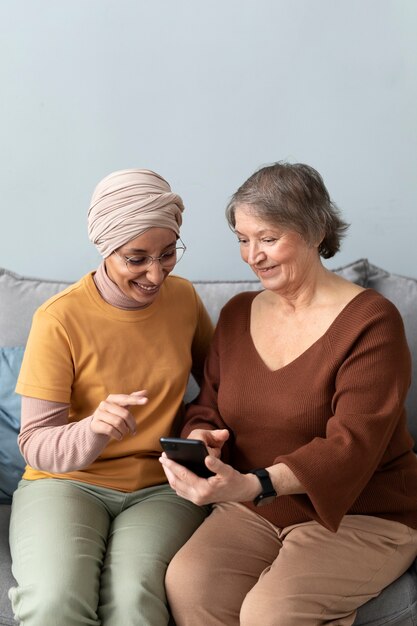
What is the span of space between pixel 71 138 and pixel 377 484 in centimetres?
138

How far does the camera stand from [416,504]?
2090 millimetres

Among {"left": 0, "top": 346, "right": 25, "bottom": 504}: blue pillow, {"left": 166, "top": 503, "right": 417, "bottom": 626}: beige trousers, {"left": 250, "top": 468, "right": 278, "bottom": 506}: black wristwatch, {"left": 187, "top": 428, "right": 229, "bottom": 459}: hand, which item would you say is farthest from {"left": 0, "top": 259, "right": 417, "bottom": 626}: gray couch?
{"left": 250, "top": 468, "right": 278, "bottom": 506}: black wristwatch

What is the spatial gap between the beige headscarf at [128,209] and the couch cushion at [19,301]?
48 centimetres

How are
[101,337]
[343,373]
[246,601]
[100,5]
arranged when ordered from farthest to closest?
[100,5] → [101,337] → [343,373] → [246,601]

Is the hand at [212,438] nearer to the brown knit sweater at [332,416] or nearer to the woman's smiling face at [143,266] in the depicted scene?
the brown knit sweater at [332,416]

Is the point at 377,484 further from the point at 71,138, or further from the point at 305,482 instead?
the point at 71,138

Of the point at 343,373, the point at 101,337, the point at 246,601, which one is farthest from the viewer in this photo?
the point at 101,337


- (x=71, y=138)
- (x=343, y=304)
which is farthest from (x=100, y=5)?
(x=343, y=304)

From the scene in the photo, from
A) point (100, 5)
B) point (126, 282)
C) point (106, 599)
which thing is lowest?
point (106, 599)

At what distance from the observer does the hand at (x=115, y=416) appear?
1.94m

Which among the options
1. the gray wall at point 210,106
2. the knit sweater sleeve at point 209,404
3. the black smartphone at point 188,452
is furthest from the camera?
the gray wall at point 210,106

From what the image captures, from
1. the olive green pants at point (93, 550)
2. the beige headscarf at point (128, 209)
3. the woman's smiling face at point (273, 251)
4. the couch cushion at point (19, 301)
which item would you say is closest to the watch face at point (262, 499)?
the olive green pants at point (93, 550)

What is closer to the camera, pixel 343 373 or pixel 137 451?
pixel 343 373

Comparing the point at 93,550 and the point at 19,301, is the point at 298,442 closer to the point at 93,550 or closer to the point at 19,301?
the point at 93,550
